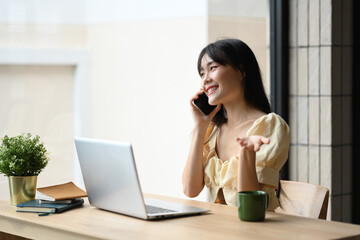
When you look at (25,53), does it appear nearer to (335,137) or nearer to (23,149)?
(23,149)

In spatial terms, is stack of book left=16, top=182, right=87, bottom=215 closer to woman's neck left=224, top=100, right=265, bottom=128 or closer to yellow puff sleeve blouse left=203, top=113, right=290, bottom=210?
yellow puff sleeve blouse left=203, top=113, right=290, bottom=210

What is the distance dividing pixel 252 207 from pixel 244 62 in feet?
2.26

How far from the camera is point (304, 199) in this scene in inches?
90.0

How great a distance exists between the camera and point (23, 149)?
222 centimetres

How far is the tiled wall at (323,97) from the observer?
358cm

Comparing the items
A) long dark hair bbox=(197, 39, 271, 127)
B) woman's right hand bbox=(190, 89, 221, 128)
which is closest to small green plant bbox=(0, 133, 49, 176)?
woman's right hand bbox=(190, 89, 221, 128)

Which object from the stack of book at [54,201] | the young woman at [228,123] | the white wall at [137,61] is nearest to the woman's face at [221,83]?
the young woman at [228,123]

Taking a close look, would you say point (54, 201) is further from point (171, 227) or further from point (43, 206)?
point (171, 227)

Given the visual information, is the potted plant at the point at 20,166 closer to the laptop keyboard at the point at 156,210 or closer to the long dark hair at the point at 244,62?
the laptop keyboard at the point at 156,210

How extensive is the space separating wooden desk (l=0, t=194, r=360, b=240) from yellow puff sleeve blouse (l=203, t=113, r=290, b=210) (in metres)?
0.16

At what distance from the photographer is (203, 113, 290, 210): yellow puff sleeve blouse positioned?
2.19m

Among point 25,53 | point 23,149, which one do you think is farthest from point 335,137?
point 23,149

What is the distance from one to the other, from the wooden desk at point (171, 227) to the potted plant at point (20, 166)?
10cm

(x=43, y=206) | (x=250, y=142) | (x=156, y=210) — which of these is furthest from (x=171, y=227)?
(x=43, y=206)
